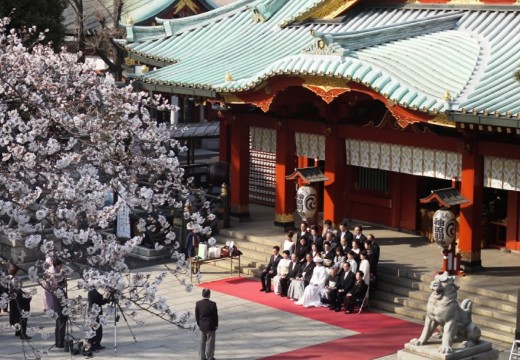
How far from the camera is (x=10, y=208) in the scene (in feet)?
44.8

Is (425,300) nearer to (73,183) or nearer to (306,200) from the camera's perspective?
(306,200)

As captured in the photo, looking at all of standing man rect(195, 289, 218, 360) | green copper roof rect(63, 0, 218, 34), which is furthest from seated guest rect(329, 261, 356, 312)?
green copper roof rect(63, 0, 218, 34)

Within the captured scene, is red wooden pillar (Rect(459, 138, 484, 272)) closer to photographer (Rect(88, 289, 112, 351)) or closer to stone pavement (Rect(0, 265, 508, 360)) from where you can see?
stone pavement (Rect(0, 265, 508, 360))

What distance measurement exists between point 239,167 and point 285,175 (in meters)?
2.18

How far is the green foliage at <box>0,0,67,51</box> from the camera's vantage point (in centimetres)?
3450

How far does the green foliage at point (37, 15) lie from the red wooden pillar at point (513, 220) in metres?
14.9

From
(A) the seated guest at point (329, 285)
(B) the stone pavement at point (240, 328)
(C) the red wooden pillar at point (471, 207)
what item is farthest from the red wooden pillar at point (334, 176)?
(C) the red wooden pillar at point (471, 207)

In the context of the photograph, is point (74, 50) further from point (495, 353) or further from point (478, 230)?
point (495, 353)

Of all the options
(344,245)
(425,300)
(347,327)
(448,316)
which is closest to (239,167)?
(344,245)

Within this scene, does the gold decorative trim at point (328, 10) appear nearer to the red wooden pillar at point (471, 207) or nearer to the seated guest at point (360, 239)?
the red wooden pillar at point (471, 207)

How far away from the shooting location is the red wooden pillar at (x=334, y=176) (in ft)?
94.8

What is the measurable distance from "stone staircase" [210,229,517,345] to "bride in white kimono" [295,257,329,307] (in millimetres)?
1205

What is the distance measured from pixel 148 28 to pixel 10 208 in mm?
23204

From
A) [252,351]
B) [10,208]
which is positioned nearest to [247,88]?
[252,351]
